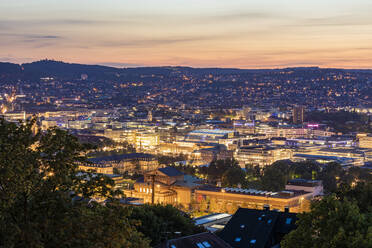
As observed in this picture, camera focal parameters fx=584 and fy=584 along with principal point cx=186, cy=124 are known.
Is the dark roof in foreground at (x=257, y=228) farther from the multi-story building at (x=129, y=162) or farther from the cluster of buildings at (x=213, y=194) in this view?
the multi-story building at (x=129, y=162)

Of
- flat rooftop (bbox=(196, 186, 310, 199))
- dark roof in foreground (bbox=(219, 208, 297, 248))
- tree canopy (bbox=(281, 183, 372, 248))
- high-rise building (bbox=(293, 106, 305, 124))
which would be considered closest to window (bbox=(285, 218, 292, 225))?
dark roof in foreground (bbox=(219, 208, 297, 248))

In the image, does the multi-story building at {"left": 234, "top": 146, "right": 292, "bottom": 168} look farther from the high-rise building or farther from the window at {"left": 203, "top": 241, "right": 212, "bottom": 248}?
the high-rise building

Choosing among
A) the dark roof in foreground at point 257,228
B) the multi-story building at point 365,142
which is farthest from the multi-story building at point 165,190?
the multi-story building at point 365,142

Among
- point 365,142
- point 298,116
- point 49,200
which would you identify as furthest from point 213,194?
point 298,116

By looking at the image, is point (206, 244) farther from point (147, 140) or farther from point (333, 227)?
point (147, 140)

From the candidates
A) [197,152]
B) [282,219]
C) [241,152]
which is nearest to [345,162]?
[241,152]

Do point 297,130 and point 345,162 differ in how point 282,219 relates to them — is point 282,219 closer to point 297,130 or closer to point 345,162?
point 345,162
